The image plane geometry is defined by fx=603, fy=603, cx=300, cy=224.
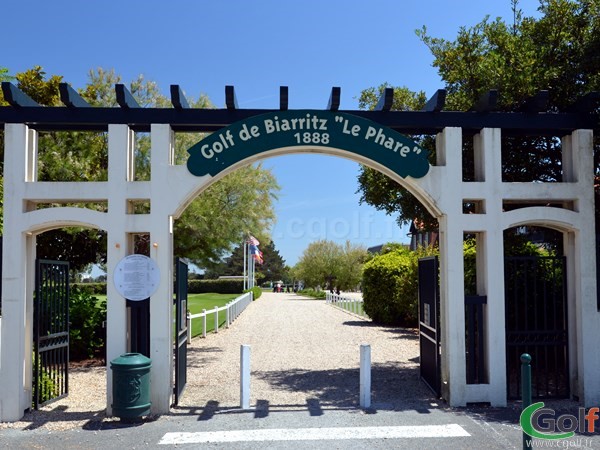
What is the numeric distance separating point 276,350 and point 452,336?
26.2 ft

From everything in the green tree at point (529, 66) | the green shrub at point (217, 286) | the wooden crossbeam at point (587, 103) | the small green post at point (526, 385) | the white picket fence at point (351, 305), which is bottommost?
the green shrub at point (217, 286)

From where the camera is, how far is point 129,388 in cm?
808

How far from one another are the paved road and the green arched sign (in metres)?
3.57

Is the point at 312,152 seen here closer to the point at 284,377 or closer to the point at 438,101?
the point at 438,101

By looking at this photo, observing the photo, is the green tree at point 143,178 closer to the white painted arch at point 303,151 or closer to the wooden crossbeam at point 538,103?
the white painted arch at point 303,151

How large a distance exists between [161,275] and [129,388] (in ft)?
5.43

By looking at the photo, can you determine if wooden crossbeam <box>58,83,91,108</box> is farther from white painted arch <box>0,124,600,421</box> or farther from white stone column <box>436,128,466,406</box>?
white stone column <box>436,128,466,406</box>

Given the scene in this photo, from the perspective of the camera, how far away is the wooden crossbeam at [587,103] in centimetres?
890

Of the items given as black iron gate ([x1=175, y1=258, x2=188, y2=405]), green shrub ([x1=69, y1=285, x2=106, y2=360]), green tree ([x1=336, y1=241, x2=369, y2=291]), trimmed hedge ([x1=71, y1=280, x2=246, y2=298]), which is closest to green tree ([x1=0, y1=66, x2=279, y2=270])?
green shrub ([x1=69, y1=285, x2=106, y2=360])

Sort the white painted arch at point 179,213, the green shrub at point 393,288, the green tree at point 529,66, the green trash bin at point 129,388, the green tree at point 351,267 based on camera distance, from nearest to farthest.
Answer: the green trash bin at point 129,388 < the white painted arch at point 179,213 < the green tree at point 529,66 < the green shrub at point 393,288 < the green tree at point 351,267

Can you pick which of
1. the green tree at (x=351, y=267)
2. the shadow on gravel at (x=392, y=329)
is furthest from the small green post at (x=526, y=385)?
the green tree at (x=351, y=267)

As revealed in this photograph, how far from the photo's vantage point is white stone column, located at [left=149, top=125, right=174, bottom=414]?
8.72 metres

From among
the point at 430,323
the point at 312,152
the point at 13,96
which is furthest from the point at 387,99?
the point at 13,96

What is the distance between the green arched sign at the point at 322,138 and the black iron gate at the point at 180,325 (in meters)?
1.86
